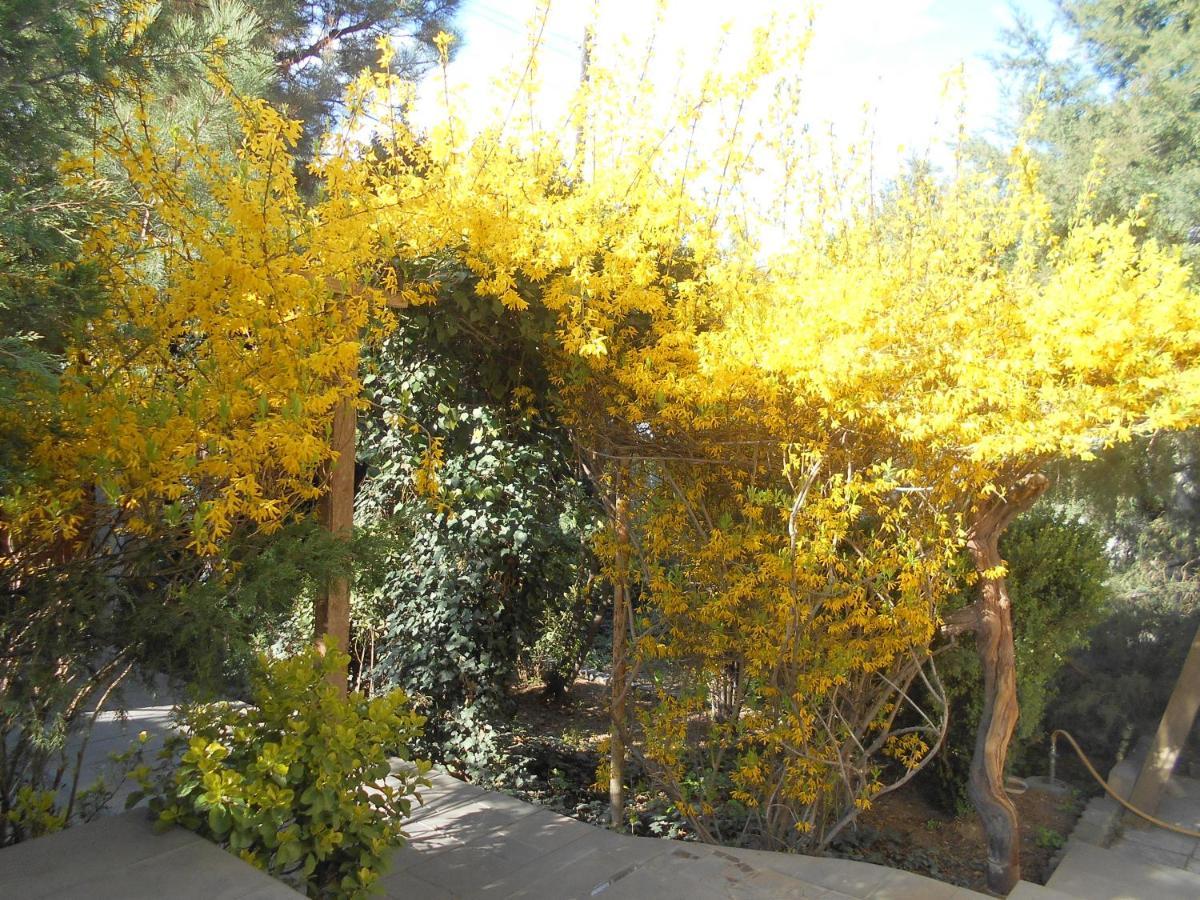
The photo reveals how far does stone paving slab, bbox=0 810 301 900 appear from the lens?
6.15 feet

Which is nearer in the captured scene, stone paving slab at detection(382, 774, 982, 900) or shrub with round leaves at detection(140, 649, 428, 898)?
shrub with round leaves at detection(140, 649, 428, 898)

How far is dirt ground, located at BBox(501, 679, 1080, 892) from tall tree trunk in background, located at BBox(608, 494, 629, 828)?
0.32ft

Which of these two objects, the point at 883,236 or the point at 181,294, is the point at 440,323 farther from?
the point at 883,236

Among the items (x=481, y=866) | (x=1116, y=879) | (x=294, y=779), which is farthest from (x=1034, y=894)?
(x=294, y=779)

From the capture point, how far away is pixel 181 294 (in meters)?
2.30

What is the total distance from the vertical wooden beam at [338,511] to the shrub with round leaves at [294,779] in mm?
391

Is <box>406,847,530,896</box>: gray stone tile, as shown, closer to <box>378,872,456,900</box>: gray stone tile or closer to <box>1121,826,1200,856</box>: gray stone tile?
<box>378,872,456,900</box>: gray stone tile

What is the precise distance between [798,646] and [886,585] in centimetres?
40

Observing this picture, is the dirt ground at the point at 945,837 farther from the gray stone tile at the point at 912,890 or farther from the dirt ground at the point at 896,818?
the gray stone tile at the point at 912,890

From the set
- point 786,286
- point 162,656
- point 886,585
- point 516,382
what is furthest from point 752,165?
point 162,656

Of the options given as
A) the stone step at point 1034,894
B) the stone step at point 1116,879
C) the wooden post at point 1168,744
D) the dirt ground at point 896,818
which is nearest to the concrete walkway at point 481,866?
the stone step at point 1034,894

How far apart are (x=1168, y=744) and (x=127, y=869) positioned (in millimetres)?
4694

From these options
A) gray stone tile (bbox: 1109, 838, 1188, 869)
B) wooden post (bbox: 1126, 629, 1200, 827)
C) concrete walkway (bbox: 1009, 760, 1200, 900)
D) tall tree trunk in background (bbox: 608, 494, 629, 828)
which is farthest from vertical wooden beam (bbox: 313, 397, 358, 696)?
wooden post (bbox: 1126, 629, 1200, 827)

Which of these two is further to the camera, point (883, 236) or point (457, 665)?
point (457, 665)
